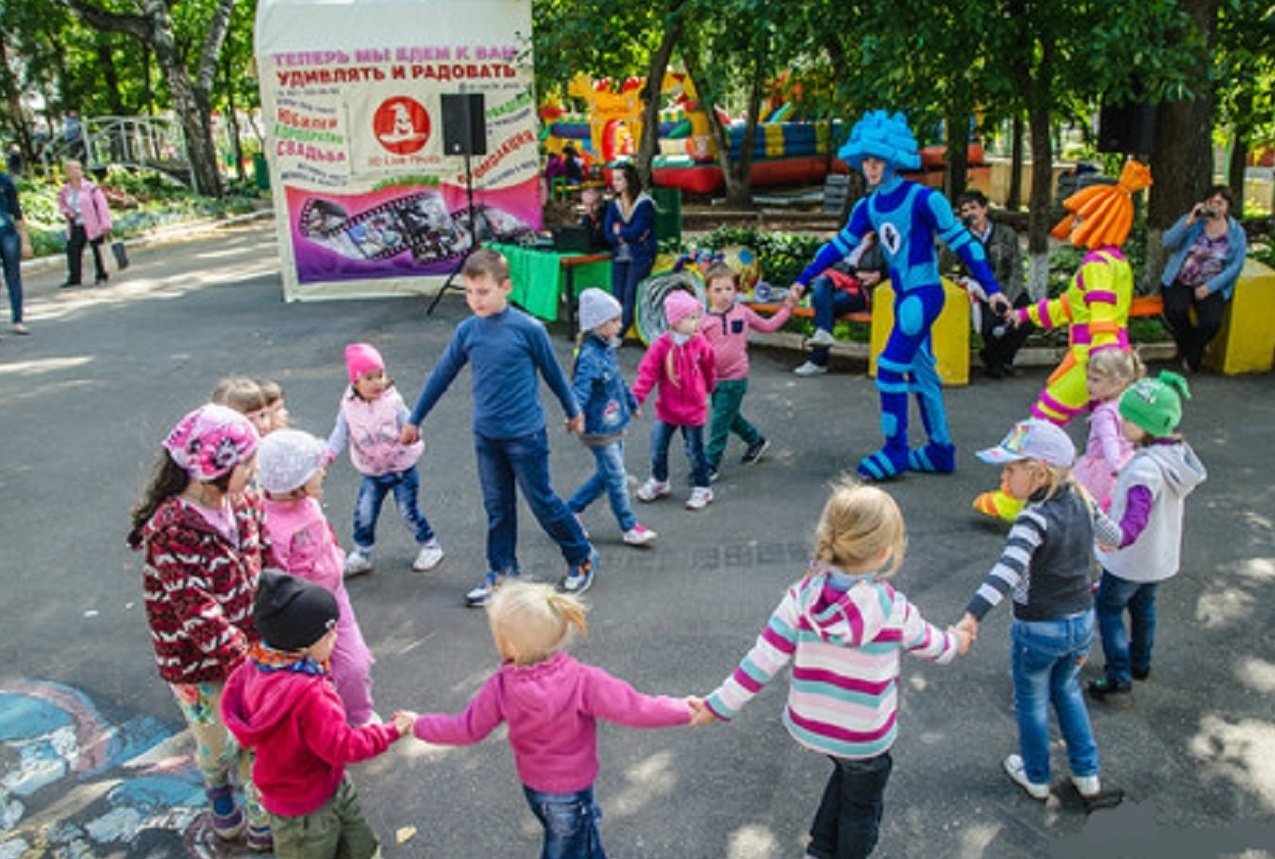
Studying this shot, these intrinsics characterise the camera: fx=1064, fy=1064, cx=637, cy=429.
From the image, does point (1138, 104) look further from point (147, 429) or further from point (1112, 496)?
point (147, 429)

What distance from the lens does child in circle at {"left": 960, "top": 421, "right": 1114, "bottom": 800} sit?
359 centimetres

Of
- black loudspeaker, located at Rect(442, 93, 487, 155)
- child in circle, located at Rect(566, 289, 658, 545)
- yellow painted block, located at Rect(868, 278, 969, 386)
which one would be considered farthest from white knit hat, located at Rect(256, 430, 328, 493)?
black loudspeaker, located at Rect(442, 93, 487, 155)

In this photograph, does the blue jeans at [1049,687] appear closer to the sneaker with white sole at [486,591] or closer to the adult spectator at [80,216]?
the sneaker with white sole at [486,591]

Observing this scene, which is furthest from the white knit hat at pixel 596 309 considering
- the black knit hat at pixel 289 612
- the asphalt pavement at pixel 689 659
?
the black knit hat at pixel 289 612

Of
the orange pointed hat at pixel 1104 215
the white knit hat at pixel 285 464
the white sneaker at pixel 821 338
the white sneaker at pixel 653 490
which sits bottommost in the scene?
the white sneaker at pixel 653 490

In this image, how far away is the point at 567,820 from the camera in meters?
3.16

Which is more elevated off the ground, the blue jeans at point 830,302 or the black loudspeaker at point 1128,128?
the black loudspeaker at point 1128,128

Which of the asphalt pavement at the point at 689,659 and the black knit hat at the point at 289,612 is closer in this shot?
the black knit hat at the point at 289,612

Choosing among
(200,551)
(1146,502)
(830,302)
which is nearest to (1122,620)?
(1146,502)

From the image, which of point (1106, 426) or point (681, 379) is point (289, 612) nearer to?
point (1106, 426)

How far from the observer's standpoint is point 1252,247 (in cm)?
1402

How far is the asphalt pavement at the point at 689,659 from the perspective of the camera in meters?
3.87

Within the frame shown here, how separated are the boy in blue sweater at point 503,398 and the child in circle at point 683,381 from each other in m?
1.14

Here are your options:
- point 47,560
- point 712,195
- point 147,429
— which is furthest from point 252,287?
point 712,195
